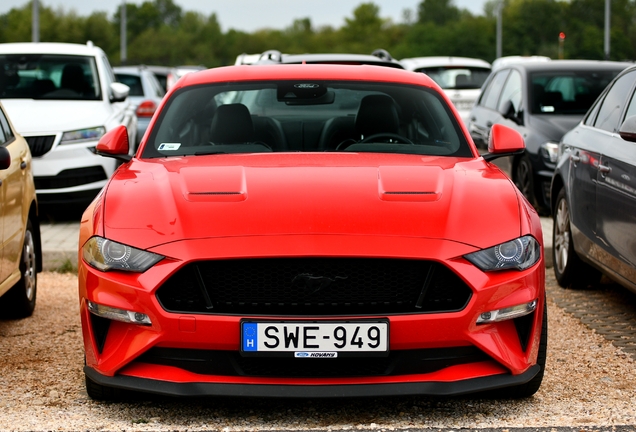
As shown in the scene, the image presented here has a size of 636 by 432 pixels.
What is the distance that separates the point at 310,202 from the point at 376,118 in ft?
4.97

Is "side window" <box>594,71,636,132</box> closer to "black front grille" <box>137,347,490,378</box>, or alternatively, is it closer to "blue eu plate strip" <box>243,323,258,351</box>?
"black front grille" <box>137,347,490,378</box>

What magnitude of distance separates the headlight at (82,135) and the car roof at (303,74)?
192 inches

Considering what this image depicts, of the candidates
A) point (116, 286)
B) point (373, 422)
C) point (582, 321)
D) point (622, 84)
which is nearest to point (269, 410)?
point (373, 422)

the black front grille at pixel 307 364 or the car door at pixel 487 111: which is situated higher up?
the car door at pixel 487 111

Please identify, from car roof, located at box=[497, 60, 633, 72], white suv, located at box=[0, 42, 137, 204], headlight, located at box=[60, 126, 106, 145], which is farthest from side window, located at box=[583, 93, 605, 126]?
headlight, located at box=[60, 126, 106, 145]

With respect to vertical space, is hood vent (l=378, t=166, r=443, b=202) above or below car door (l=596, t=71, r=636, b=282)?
above

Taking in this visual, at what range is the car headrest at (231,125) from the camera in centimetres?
576

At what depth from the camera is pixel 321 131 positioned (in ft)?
20.9

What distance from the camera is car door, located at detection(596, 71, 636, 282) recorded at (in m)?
5.99

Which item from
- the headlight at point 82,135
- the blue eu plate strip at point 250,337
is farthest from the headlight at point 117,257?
the headlight at point 82,135

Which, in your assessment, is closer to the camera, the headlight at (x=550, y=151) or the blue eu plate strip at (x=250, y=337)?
the blue eu plate strip at (x=250, y=337)

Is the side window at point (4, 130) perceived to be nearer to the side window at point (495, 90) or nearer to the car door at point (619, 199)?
the car door at point (619, 199)

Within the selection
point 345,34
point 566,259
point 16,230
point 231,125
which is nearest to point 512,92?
point 566,259

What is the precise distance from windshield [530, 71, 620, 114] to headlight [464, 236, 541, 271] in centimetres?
757
